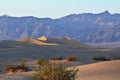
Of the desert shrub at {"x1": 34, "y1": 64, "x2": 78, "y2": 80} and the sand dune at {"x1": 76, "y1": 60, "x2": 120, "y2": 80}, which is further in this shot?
the sand dune at {"x1": 76, "y1": 60, "x2": 120, "y2": 80}

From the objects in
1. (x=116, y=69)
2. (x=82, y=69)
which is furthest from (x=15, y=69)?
(x=116, y=69)

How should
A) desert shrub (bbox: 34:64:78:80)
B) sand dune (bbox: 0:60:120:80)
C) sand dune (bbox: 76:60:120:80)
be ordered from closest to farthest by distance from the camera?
desert shrub (bbox: 34:64:78:80), sand dune (bbox: 0:60:120:80), sand dune (bbox: 76:60:120:80)

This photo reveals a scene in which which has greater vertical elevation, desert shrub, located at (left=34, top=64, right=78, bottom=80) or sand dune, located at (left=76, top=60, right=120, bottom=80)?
desert shrub, located at (left=34, top=64, right=78, bottom=80)

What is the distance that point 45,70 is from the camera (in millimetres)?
18203

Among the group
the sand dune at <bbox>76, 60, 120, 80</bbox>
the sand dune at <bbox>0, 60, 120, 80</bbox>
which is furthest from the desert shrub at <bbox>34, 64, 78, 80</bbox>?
the sand dune at <bbox>76, 60, 120, 80</bbox>

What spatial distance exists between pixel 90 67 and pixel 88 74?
9.30 feet

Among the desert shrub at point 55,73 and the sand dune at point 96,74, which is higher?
the desert shrub at point 55,73

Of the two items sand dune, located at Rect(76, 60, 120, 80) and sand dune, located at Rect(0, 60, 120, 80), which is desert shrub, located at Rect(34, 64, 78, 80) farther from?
sand dune, located at Rect(76, 60, 120, 80)

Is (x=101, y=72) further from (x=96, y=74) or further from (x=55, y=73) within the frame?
(x=55, y=73)

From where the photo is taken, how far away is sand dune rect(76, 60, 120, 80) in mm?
21906

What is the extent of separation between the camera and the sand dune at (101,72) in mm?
21906

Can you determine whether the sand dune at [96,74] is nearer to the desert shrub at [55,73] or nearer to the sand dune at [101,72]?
the sand dune at [101,72]

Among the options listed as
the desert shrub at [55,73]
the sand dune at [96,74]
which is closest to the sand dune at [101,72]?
the sand dune at [96,74]

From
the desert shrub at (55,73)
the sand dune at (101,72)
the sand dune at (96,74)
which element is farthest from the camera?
the sand dune at (101,72)
